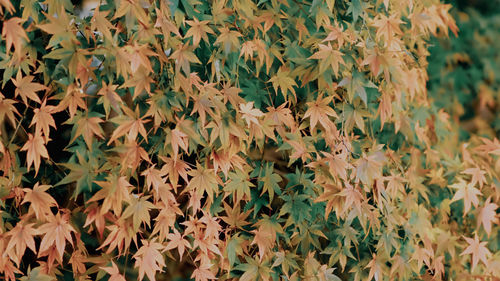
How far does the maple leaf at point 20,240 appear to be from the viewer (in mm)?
1773

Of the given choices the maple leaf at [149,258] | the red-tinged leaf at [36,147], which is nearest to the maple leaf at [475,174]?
the maple leaf at [149,258]

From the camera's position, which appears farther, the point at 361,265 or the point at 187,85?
the point at 361,265

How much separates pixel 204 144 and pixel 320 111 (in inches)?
21.3

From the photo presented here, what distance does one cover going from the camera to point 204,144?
1.95 metres

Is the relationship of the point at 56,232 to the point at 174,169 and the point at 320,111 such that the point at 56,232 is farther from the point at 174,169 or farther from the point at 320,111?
the point at 320,111

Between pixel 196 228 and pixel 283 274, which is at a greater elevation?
pixel 196 228

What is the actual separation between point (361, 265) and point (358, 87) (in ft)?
2.79

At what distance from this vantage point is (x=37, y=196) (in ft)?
5.93

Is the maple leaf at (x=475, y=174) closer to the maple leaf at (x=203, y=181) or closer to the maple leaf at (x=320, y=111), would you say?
the maple leaf at (x=320, y=111)

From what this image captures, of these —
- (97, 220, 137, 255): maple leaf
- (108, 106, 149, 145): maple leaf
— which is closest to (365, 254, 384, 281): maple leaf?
(97, 220, 137, 255): maple leaf

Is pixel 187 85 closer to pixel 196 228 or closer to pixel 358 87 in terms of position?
pixel 196 228

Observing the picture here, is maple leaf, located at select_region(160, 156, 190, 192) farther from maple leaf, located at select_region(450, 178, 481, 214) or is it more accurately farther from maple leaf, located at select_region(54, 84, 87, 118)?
maple leaf, located at select_region(450, 178, 481, 214)

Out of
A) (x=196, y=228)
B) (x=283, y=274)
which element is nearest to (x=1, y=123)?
(x=196, y=228)

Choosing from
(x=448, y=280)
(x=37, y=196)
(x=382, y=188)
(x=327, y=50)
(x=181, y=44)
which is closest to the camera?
(x=37, y=196)
